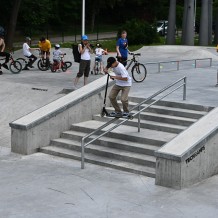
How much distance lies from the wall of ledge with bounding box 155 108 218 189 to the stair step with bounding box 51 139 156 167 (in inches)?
41.4

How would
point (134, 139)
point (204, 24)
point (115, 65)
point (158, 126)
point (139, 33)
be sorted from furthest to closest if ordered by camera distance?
1. point (139, 33)
2. point (204, 24)
3. point (158, 126)
4. point (134, 139)
5. point (115, 65)

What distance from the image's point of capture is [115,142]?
13.7 metres

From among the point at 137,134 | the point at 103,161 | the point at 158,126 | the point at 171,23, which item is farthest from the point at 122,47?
the point at 171,23

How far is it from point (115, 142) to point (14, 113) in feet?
16.9

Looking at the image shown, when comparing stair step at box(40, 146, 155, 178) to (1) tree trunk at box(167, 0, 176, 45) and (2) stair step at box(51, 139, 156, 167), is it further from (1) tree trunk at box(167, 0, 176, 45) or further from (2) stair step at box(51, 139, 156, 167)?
(1) tree trunk at box(167, 0, 176, 45)

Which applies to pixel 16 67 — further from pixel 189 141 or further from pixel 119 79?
pixel 189 141

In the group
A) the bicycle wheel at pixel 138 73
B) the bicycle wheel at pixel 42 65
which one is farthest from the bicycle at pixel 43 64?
the bicycle wheel at pixel 138 73

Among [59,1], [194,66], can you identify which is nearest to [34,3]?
[59,1]

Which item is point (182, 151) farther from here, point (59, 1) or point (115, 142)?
point (59, 1)

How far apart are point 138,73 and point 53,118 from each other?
5728mm

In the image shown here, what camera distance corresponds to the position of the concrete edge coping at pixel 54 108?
14.2 metres

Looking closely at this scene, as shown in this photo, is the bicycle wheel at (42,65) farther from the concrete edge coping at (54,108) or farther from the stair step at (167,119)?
the stair step at (167,119)

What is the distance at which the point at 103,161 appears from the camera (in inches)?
512

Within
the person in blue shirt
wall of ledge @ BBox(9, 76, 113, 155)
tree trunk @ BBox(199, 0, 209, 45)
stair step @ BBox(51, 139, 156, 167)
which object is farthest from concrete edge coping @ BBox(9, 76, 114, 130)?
tree trunk @ BBox(199, 0, 209, 45)
